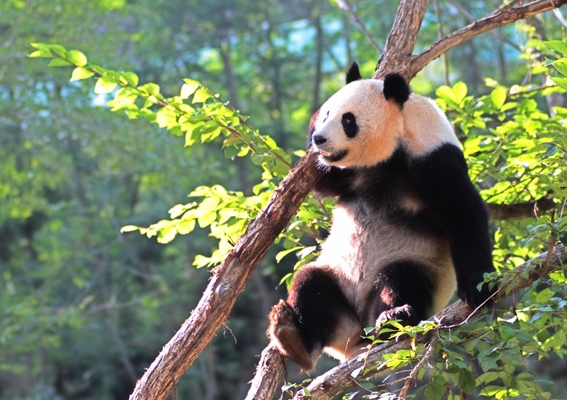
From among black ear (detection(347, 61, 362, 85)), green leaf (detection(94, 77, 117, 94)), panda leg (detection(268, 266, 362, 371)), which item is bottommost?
panda leg (detection(268, 266, 362, 371))

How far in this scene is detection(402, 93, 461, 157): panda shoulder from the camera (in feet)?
13.5

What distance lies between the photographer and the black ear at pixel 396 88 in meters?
4.06

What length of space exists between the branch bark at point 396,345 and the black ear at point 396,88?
4.37 feet

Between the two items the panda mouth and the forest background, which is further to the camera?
the forest background

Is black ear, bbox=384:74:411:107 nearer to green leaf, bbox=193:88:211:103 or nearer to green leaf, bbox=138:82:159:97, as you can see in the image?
green leaf, bbox=193:88:211:103

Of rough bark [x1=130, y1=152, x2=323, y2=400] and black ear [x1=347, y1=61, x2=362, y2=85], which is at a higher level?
black ear [x1=347, y1=61, x2=362, y2=85]

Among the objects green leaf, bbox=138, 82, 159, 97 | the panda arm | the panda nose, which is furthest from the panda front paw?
green leaf, bbox=138, 82, 159, 97

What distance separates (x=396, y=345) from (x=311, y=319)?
120 centimetres

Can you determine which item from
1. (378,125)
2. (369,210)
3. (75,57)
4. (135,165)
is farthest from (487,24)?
(135,165)

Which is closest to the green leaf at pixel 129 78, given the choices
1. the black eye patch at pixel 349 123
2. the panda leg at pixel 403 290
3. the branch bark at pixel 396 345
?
the black eye patch at pixel 349 123

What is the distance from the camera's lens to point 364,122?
165 inches

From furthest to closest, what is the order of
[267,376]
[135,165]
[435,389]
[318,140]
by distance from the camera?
[135,165], [318,140], [267,376], [435,389]

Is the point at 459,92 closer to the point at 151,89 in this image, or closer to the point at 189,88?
the point at 189,88

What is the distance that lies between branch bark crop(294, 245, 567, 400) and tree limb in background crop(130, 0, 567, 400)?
1.86 ft
